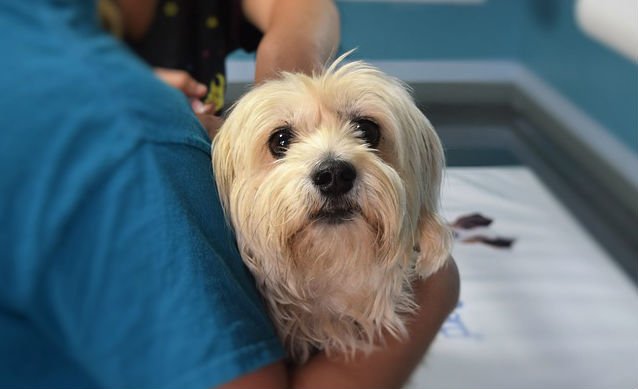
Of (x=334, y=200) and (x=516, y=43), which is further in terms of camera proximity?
(x=516, y=43)

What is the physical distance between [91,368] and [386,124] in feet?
1.49

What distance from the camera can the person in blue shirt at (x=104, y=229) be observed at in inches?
14.3

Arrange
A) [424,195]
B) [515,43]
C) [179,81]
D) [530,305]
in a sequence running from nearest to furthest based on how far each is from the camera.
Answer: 1. [179,81]
2. [424,195]
3. [530,305]
4. [515,43]

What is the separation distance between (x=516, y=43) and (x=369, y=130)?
102cm

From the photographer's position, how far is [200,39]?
2.01 ft

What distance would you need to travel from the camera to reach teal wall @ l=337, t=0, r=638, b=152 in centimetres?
93

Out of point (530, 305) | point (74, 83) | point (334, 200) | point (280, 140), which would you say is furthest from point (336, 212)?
point (530, 305)

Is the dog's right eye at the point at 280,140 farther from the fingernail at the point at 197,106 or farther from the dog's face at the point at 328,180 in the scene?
the fingernail at the point at 197,106

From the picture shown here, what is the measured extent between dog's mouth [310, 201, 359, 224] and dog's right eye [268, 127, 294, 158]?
0.36 feet

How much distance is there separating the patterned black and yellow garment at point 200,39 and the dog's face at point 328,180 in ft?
0.20

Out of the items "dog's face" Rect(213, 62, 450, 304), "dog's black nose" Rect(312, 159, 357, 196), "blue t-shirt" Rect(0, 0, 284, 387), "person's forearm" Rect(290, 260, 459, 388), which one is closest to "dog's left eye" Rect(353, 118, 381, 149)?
"dog's face" Rect(213, 62, 450, 304)

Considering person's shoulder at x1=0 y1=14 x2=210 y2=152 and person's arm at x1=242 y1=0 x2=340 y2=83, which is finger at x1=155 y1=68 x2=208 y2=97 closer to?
person's shoulder at x1=0 y1=14 x2=210 y2=152

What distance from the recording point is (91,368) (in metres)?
0.45

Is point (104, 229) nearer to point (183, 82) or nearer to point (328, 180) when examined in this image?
point (183, 82)
